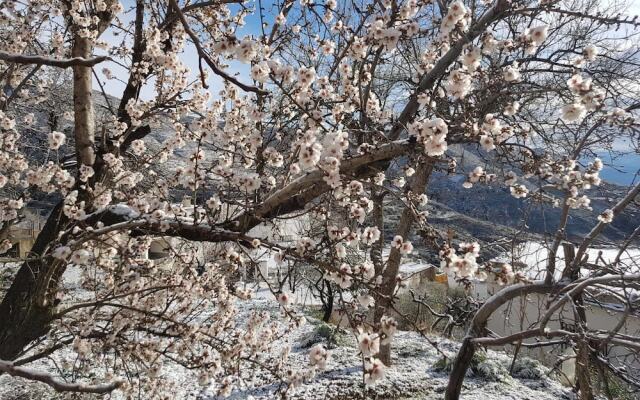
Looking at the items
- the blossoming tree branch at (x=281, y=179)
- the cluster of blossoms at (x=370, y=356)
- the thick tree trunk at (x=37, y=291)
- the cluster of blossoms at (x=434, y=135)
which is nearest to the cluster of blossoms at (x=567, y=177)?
the blossoming tree branch at (x=281, y=179)

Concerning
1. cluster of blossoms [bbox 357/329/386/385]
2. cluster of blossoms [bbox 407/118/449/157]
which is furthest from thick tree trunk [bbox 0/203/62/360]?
cluster of blossoms [bbox 407/118/449/157]

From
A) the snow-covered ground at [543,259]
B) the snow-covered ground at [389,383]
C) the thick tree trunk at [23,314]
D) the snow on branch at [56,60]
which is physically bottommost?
the snow-covered ground at [389,383]

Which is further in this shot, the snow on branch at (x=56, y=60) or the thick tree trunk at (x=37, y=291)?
the thick tree trunk at (x=37, y=291)

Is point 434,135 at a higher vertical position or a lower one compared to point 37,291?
higher

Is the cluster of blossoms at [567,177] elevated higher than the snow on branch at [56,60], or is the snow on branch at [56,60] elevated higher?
the cluster of blossoms at [567,177]

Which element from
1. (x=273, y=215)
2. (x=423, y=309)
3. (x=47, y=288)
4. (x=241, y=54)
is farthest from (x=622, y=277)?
(x=423, y=309)

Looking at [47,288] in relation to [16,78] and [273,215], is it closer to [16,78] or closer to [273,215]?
[273,215]

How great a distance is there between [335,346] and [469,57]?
768 cm

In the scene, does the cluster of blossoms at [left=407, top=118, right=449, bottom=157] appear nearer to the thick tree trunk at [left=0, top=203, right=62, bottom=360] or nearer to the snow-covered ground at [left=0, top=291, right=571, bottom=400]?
the thick tree trunk at [left=0, top=203, right=62, bottom=360]

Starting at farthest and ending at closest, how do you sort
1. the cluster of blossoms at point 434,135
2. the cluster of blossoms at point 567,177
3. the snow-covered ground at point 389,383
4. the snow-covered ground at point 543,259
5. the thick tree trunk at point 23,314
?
the snow-covered ground at point 389,383
the snow-covered ground at point 543,259
the thick tree trunk at point 23,314
the cluster of blossoms at point 567,177
the cluster of blossoms at point 434,135

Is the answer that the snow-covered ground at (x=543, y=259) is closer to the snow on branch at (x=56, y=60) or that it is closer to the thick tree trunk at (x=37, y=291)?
the snow on branch at (x=56, y=60)

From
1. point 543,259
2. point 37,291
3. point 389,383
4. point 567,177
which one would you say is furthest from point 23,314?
point 389,383

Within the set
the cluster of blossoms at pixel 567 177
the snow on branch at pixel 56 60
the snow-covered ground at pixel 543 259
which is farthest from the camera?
the snow-covered ground at pixel 543 259

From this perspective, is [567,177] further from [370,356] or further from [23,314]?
[23,314]
